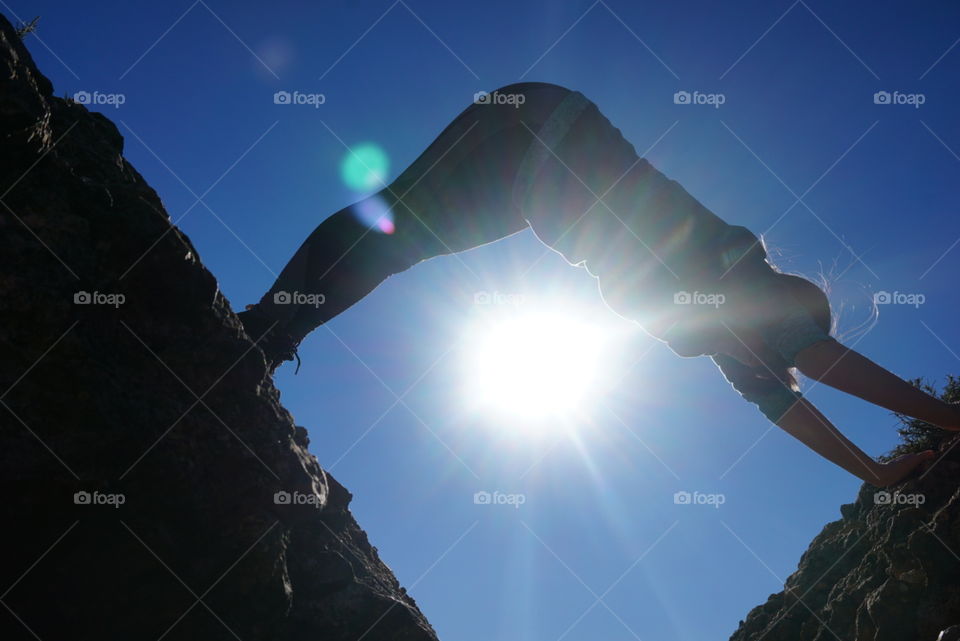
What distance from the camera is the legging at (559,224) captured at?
3.57m

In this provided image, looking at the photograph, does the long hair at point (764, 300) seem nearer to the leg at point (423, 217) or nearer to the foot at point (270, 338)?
the leg at point (423, 217)

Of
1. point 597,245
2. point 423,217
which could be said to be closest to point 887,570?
point 597,245

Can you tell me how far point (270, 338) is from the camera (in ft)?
10.8

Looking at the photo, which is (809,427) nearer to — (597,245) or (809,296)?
(809,296)

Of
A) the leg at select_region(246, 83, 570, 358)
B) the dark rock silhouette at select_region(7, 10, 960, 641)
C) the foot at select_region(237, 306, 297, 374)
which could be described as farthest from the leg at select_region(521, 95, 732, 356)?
the dark rock silhouette at select_region(7, 10, 960, 641)

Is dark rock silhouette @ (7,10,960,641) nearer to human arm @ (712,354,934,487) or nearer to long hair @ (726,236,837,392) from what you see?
human arm @ (712,354,934,487)

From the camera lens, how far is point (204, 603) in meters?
2.39

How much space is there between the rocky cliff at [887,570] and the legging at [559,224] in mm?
1779

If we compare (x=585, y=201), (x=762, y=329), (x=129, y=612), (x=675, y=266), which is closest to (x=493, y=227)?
(x=585, y=201)

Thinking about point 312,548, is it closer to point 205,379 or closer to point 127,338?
point 205,379

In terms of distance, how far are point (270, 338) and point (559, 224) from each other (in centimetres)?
193

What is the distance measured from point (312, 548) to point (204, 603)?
76 centimetres

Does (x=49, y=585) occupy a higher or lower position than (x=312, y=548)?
lower

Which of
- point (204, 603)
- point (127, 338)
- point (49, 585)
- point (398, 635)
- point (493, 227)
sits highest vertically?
point (493, 227)
